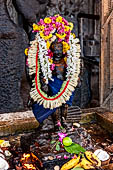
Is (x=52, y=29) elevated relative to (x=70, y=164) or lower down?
elevated

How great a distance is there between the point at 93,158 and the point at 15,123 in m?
1.87

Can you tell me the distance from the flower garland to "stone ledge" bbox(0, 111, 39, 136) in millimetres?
→ 936

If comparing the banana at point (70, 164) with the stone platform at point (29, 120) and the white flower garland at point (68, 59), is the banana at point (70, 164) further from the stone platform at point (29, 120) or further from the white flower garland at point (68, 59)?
the stone platform at point (29, 120)

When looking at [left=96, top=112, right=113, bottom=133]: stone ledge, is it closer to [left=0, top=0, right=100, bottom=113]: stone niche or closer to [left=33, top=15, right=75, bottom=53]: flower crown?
[left=33, top=15, right=75, bottom=53]: flower crown

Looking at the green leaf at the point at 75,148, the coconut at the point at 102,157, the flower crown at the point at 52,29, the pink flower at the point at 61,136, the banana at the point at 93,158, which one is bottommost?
the coconut at the point at 102,157

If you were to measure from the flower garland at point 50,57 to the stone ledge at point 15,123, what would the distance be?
3.07 feet

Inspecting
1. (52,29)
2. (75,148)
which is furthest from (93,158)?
(52,29)

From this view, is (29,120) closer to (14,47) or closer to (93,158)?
(93,158)

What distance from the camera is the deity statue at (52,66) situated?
9.25 feet

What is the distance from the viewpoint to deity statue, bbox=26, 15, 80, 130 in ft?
9.25

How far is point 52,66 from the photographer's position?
9.46 feet

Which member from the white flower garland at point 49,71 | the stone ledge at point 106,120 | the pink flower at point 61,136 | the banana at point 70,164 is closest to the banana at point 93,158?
the banana at point 70,164

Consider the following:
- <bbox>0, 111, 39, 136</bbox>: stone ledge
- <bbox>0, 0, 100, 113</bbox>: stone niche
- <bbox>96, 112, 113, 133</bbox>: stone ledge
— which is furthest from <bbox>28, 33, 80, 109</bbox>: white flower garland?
<bbox>0, 0, 100, 113</bbox>: stone niche

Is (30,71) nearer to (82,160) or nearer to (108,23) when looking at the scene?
(82,160)
